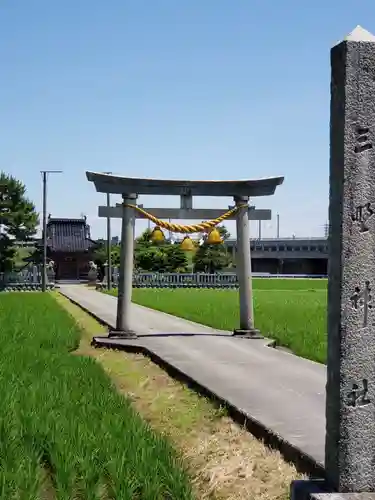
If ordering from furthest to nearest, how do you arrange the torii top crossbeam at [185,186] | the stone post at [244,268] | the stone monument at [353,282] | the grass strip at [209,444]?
the stone post at [244,268]
the torii top crossbeam at [185,186]
the grass strip at [209,444]
the stone monument at [353,282]

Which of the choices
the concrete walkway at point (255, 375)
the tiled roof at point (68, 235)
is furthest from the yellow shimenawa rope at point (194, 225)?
the tiled roof at point (68, 235)

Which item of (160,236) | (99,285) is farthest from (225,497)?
(99,285)

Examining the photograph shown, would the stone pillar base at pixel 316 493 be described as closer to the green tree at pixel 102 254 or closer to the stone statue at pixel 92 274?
the stone statue at pixel 92 274

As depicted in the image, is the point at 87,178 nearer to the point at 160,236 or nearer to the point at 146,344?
the point at 160,236

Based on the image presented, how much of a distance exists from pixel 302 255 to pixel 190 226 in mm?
56042

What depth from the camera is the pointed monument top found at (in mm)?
3729

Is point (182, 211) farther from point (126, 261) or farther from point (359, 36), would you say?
point (359, 36)

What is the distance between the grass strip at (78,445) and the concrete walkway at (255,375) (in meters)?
1.18

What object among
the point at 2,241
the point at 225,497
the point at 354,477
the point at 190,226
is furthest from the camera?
the point at 2,241

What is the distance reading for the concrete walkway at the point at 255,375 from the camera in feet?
18.7

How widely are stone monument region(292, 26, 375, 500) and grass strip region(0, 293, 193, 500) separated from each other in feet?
2.94

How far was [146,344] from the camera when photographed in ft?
38.9

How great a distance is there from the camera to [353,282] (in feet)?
12.1

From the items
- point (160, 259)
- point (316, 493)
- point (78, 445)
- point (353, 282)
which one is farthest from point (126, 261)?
point (160, 259)
